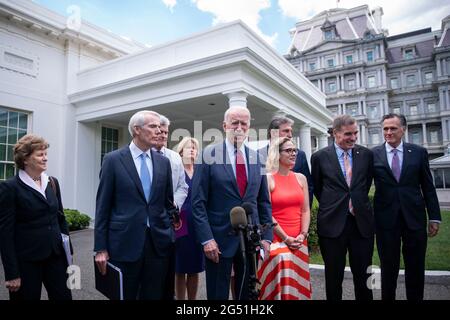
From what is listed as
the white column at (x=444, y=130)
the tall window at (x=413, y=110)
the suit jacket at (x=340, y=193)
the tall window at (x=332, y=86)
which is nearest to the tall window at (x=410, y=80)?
the tall window at (x=413, y=110)

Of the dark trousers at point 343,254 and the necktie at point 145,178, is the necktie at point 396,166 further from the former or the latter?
the necktie at point 145,178

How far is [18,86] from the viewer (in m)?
10.9

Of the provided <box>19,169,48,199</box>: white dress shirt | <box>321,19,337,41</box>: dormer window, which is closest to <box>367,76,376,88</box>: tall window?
<box>321,19,337,41</box>: dormer window

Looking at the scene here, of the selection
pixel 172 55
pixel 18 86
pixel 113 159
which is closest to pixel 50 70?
pixel 18 86

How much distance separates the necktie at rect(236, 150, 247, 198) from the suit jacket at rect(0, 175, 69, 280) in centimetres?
176

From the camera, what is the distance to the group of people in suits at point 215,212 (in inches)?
99.8

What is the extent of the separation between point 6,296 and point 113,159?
3368mm

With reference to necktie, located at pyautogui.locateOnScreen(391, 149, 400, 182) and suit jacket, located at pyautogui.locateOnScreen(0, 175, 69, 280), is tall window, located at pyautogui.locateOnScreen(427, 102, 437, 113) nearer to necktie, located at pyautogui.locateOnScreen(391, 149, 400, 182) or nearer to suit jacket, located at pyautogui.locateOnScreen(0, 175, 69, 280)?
necktie, located at pyautogui.locateOnScreen(391, 149, 400, 182)

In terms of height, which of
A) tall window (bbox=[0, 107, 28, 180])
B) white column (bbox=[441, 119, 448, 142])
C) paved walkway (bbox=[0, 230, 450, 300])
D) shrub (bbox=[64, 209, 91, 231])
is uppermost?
white column (bbox=[441, 119, 448, 142])

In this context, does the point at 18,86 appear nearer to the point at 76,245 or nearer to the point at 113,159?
the point at 76,245

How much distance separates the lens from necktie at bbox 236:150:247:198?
273cm

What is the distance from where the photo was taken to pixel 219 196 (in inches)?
106

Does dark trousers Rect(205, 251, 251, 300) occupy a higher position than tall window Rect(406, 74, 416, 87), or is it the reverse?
tall window Rect(406, 74, 416, 87)

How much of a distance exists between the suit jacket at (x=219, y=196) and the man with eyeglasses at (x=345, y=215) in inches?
33.8
